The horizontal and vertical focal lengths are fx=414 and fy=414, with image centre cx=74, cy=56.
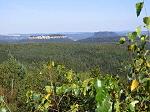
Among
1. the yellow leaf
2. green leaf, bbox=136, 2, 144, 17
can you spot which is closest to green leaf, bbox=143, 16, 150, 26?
green leaf, bbox=136, 2, 144, 17

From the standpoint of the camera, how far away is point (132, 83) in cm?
293

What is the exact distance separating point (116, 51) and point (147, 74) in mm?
172768

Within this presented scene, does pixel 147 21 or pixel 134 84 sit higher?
pixel 147 21

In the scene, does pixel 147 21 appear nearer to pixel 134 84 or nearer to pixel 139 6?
pixel 139 6

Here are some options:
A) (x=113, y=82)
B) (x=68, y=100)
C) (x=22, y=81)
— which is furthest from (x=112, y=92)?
(x=22, y=81)

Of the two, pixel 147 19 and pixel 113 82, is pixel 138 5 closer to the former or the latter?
pixel 147 19

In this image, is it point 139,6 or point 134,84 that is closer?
point 139,6

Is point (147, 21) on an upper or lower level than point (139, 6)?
lower

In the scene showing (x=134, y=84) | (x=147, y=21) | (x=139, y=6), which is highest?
(x=139, y=6)

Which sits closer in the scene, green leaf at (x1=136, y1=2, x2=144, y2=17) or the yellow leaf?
green leaf at (x1=136, y1=2, x2=144, y2=17)

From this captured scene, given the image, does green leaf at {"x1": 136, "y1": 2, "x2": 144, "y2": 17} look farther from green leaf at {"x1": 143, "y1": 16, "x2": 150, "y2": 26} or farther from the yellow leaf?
the yellow leaf

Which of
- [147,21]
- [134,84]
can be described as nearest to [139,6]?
[147,21]

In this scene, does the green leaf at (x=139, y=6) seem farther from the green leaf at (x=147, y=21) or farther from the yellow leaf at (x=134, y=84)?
the yellow leaf at (x=134, y=84)

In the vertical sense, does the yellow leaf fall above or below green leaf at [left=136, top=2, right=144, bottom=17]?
below
